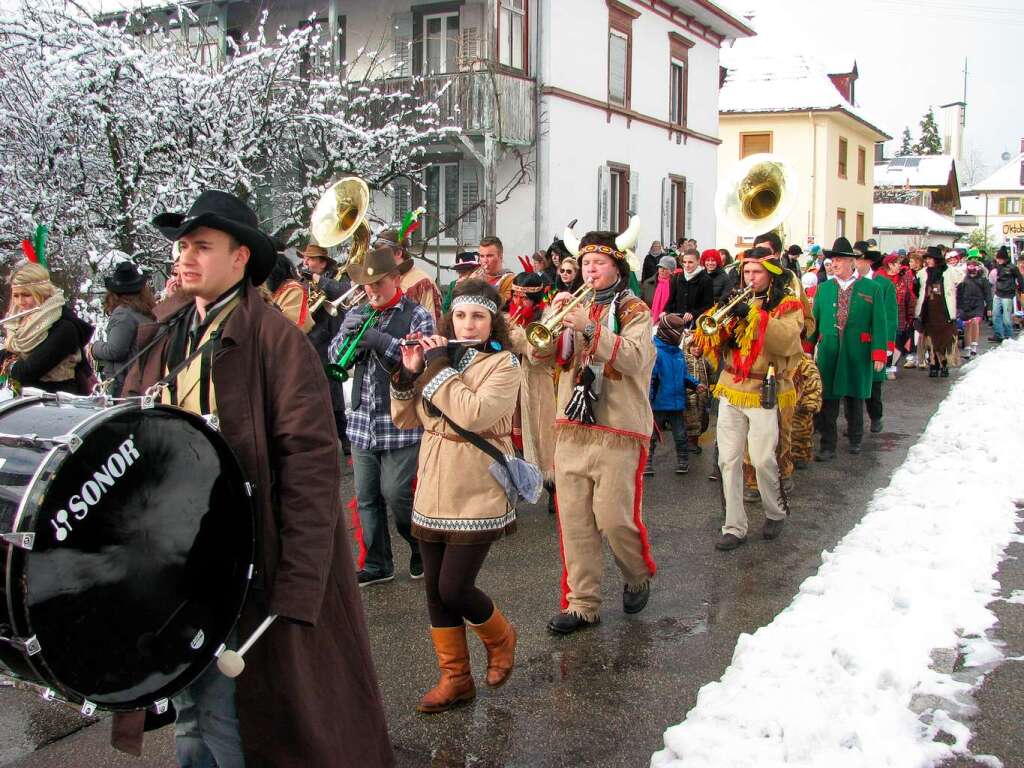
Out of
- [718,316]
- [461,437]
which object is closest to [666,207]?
[718,316]

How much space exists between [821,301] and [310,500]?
308 inches

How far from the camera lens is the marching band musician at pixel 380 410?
198 inches

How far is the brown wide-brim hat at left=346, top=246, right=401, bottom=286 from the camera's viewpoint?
16.3 ft

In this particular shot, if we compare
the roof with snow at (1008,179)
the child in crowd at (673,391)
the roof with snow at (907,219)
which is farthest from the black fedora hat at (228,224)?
the roof with snow at (1008,179)

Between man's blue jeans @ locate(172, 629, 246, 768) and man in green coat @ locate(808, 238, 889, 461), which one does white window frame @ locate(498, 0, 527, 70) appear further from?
man's blue jeans @ locate(172, 629, 246, 768)

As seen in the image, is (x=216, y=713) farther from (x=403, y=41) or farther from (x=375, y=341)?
(x=403, y=41)

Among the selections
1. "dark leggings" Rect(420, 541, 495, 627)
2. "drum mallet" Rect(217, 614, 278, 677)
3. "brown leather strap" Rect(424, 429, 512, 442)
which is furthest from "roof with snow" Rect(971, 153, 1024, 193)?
"drum mallet" Rect(217, 614, 278, 677)

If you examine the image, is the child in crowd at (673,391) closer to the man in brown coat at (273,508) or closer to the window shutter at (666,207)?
the man in brown coat at (273,508)

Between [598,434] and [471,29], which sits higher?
[471,29]

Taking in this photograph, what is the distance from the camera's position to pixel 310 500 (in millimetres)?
2611

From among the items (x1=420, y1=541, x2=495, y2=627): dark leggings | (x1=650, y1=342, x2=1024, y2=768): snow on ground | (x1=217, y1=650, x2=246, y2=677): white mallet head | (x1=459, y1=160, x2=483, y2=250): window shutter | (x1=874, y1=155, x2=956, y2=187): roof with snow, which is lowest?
(x1=650, y1=342, x2=1024, y2=768): snow on ground

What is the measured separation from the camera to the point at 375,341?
450cm

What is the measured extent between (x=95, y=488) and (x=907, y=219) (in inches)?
2102

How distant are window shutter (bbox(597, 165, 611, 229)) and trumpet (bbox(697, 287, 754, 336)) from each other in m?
14.0
